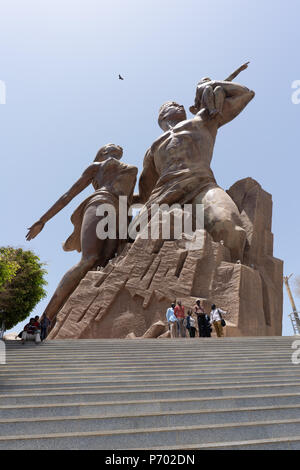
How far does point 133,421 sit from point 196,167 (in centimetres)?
932

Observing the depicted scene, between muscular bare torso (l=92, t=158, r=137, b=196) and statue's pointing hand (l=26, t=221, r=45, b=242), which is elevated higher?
muscular bare torso (l=92, t=158, r=137, b=196)

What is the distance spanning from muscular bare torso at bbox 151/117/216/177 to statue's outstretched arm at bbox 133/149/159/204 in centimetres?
84

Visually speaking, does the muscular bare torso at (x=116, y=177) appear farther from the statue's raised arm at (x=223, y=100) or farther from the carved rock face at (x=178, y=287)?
the statue's raised arm at (x=223, y=100)

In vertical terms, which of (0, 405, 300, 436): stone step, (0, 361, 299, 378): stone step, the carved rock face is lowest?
(0, 405, 300, 436): stone step

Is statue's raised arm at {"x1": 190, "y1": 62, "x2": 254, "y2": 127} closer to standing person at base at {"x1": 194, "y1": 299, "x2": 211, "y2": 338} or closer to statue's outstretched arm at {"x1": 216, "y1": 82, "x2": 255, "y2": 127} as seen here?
statue's outstretched arm at {"x1": 216, "y1": 82, "x2": 255, "y2": 127}

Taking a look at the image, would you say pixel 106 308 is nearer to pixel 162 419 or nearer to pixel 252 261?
pixel 252 261

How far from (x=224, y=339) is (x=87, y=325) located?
4448 millimetres

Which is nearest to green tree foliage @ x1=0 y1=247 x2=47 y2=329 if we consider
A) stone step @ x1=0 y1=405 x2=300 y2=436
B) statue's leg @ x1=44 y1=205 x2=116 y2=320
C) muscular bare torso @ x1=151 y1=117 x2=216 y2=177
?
statue's leg @ x1=44 y1=205 x2=116 y2=320

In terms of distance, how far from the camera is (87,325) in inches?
382

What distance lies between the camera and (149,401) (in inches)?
116

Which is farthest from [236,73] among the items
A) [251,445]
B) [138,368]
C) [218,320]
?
[251,445]

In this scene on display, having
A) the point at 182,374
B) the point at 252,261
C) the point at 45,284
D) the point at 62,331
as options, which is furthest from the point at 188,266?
the point at 45,284

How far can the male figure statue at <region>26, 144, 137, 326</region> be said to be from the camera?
1135 cm

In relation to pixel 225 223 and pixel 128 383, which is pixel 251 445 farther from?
pixel 225 223
